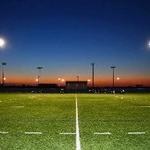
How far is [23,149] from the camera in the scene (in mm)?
10148

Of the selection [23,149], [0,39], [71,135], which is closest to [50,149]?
[23,149]

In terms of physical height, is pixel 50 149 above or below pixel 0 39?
below

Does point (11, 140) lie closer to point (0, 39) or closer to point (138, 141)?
point (138, 141)

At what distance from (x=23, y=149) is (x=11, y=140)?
161 centimetres

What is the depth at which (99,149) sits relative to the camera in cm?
1015

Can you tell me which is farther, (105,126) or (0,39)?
(0,39)

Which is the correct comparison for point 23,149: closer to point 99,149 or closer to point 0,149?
point 0,149

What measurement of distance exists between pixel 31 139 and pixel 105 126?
4.55 meters

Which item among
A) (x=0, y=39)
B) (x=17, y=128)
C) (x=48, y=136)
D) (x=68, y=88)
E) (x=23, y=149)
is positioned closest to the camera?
(x=23, y=149)

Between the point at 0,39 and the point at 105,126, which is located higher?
the point at 0,39

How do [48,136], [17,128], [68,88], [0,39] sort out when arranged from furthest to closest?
[68,88] < [0,39] < [17,128] < [48,136]

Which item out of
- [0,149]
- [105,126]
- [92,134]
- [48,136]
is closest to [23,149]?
[0,149]

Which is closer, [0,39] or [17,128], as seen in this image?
[17,128]

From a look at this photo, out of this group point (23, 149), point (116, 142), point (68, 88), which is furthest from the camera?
point (68, 88)
